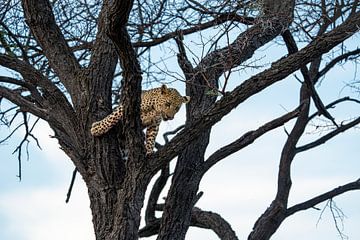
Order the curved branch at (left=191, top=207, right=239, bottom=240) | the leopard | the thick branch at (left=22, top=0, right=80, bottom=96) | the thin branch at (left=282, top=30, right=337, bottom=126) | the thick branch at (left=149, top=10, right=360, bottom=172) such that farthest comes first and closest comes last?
the curved branch at (left=191, top=207, right=239, bottom=240)
the thin branch at (left=282, top=30, right=337, bottom=126)
the thick branch at (left=22, top=0, right=80, bottom=96)
the leopard
the thick branch at (left=149, top=10, right=360, bottom=172)

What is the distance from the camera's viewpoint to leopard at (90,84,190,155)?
11.8 feet

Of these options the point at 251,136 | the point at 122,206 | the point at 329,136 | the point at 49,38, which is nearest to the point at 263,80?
the point at 251,136

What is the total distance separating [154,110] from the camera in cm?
362

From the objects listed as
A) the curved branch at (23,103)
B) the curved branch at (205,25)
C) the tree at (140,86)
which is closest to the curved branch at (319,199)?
the tree at (140,86)

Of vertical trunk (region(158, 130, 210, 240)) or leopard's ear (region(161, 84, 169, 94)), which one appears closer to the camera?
leopard's ear (region(161, 84, 169, 94))

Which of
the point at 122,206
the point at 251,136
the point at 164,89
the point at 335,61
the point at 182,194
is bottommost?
the point at 122,206

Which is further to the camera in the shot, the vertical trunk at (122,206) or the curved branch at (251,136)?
the curved branch at (251,136)

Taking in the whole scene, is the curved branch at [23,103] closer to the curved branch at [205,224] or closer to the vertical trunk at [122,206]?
the vertical trunk at [122,206]

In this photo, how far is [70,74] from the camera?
158 inches

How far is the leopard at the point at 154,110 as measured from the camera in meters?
3.60


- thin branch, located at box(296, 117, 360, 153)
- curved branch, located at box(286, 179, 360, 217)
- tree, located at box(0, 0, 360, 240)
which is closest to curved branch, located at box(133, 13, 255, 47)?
tree, located at box(0, 0, 360, 240)

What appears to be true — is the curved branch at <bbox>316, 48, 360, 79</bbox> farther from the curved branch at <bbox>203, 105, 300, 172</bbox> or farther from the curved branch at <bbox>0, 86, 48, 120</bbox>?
the curved branch at <bbox>0, 86, 48, 120</bbox>

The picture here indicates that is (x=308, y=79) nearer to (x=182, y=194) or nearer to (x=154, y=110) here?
(x=182, y=194)

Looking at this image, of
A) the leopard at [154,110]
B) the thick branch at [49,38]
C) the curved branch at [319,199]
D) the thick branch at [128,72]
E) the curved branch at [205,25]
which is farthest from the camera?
the curved branch at [319,199]
